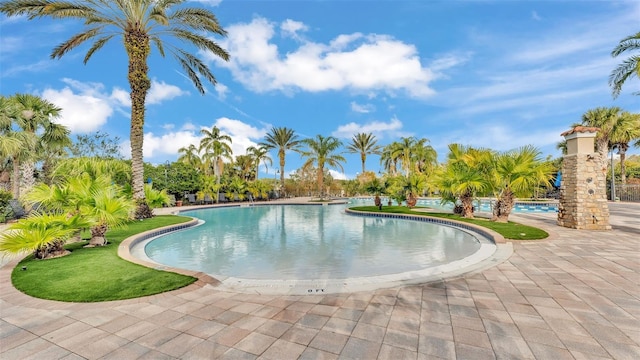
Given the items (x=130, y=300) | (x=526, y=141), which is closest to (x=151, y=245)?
(x=130, y=300)

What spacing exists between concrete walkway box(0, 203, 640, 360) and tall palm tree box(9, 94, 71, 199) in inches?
648

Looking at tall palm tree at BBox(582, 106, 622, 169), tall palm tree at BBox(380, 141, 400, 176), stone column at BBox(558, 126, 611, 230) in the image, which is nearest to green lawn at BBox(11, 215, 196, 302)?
stone column at BBox(558, 126, 611, 230)

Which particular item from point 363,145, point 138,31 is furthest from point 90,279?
point 363,145

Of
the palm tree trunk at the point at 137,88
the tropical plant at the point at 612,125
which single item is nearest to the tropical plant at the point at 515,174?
the palm tree trunk at the point at 137,88

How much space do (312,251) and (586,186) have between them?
33.5 ft

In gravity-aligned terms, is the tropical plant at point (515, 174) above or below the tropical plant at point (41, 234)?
above

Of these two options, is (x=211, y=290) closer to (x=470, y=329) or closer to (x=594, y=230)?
(x=470, y=329)

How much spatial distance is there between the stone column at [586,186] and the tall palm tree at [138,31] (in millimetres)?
16605

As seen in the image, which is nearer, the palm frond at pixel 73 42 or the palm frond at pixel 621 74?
the palm frond at pixel 621 74

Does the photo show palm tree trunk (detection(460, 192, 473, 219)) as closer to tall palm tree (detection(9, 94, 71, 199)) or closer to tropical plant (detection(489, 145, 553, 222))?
tropical plant (detection(489, 145, 553, 222))

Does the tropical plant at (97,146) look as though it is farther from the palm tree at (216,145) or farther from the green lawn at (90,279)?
the green lawn at (90,279)

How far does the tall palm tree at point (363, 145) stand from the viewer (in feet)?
127

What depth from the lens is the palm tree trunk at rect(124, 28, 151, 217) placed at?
1322 cm

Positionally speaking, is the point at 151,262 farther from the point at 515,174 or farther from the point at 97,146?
the point at 97,146
